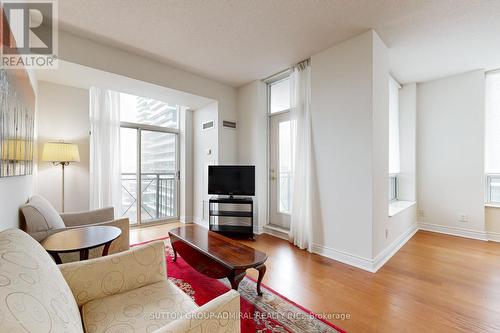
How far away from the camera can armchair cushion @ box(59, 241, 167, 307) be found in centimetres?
123

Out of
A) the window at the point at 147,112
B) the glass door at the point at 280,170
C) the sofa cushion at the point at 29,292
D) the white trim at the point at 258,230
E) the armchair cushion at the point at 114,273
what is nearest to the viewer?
the sofa cushion at the point at 29,292

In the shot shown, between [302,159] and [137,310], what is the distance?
8.58ft

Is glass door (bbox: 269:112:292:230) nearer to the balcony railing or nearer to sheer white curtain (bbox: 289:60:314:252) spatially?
sheer white curtain (bbox: 289:60:314:252)

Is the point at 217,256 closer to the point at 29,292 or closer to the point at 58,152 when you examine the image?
the point at 29,292

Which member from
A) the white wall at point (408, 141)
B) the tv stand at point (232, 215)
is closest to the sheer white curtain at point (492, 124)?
the white wall at point (408, 141)

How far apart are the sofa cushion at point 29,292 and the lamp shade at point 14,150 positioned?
2.02ft

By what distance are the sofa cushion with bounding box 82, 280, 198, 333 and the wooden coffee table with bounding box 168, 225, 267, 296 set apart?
0.51 m

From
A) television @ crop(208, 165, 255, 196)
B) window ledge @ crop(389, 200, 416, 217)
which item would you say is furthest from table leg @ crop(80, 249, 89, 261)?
window ledge @ crop(389, 200, 416, 217)

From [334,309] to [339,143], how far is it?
1.82 m

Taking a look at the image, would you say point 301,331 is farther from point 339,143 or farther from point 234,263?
point 339,143

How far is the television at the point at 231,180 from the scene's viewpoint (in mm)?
3758

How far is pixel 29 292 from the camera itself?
70 cm

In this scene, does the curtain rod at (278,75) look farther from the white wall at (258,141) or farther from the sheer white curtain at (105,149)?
the sheer white curtain at (105,149)

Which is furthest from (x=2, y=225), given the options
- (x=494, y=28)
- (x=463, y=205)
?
(x=463, y=205)
